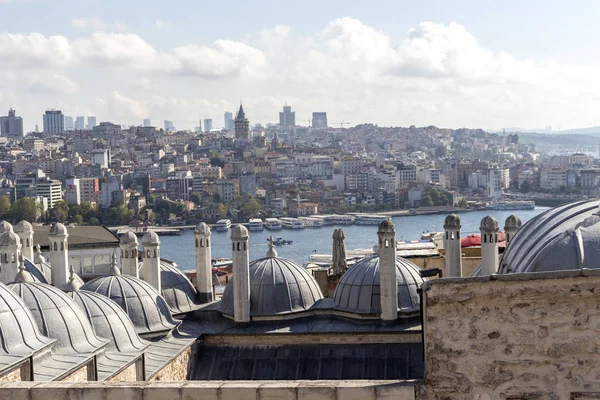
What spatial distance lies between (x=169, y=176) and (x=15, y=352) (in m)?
73.5

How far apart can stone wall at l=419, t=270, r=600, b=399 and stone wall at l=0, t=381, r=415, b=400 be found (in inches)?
5.3

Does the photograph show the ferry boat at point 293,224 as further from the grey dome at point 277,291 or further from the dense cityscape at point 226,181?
the grey dome at point 277,291

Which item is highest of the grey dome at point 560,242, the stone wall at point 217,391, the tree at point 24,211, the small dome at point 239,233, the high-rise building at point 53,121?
the high-rise building at point 53,121

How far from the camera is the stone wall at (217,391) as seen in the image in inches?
117

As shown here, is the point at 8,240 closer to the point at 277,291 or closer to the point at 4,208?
the point at 277,291

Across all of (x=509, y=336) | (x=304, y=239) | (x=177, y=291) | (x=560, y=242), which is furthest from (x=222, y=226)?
(x=509, y=336)

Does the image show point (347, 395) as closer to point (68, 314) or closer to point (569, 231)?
point (569, 231)

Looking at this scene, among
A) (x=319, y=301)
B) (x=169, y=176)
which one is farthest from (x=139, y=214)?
(x=319, y=301)

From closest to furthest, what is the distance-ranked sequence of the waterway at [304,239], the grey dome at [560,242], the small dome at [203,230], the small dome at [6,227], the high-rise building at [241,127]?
the grey dome at [560,242], the small dome at [6,227], the small dome at [203,230], the waterway at [304,239], the high-rise building at [241,127]

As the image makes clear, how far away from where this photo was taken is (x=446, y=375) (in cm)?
299

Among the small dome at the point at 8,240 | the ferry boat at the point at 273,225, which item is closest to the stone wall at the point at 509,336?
the small dome at the point at 8,240

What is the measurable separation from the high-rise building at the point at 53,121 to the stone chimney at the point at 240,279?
481 feet

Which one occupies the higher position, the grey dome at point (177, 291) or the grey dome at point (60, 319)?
the grey dome at point (60, 319)

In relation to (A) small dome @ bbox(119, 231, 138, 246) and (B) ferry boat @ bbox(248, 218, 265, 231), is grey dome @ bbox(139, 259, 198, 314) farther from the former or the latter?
(B) ferry boat @ bbox(248, 218, 265, 231)
